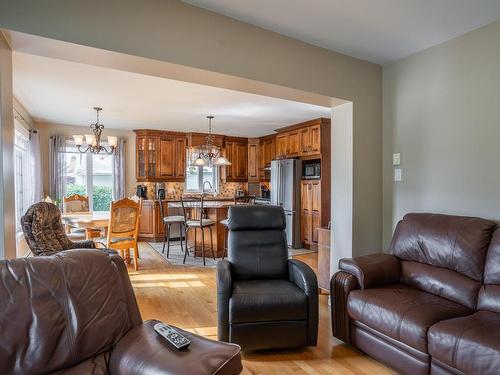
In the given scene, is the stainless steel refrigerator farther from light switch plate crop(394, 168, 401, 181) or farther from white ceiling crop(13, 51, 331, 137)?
light switch plate crop(394, 168, 401, 181)

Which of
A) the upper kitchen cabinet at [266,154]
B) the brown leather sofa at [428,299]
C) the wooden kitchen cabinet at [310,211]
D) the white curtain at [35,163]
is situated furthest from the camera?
the upper kitchen cabinet at [266,154]

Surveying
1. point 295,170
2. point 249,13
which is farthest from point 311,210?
point 249,13

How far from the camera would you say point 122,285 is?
1.60m

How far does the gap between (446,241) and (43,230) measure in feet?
11.6

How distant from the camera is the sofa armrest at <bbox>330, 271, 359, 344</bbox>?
95.4 inches

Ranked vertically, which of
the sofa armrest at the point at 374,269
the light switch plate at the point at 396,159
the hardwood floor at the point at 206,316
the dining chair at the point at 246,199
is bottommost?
the hardwood floor at the point at 206,316

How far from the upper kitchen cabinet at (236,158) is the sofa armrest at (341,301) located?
17.8 feet

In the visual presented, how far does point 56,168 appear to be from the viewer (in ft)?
20.0

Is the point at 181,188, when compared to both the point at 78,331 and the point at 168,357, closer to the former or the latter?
the point at 78,331

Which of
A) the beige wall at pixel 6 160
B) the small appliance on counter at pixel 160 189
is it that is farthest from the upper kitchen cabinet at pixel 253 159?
the beige wall at pixel 6 160

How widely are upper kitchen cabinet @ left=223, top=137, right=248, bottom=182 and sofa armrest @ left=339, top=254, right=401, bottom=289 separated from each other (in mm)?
5362

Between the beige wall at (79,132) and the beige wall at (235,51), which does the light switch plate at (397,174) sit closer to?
the beige wall at (235,51)

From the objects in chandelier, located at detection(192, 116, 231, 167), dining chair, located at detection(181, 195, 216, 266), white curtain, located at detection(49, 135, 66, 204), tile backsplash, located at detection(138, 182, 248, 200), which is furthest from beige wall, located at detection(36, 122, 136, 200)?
dining chair, located at detection(181, 195, 216, 266)

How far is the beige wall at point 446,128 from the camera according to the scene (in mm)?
2594
